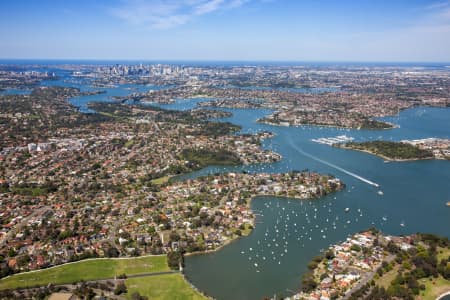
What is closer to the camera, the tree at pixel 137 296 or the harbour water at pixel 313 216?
the tree at pixel 137 296

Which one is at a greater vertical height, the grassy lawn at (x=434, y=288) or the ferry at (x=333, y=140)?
the ferry at (x=333, y=140)

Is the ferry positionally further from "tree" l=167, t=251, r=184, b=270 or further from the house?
the house

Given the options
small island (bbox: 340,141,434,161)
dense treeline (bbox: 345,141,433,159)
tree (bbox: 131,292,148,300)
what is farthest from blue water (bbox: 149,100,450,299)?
tree (bbox: 131,292,148,300)

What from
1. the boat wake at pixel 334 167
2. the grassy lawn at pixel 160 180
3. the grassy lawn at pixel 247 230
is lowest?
the grassy lawn at pixel 247 230

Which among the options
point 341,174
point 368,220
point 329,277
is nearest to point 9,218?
point 329,277

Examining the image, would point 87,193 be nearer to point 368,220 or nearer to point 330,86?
point 368,220

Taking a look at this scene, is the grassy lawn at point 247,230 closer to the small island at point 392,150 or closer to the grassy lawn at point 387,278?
the grassy lawn at point 387,278

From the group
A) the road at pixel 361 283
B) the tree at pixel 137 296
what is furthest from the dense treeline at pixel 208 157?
the road at pixel 361 283
